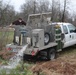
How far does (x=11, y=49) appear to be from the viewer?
37.9 ft

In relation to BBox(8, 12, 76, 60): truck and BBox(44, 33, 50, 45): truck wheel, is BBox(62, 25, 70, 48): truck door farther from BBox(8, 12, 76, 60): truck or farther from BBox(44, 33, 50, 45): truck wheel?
BBox(44, 33, 50, 45): truck wheel

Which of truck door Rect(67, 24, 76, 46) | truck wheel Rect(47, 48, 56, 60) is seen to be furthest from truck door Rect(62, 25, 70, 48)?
truck wheel Rect(47, 48, 56, 60)

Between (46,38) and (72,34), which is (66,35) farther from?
(46,38)

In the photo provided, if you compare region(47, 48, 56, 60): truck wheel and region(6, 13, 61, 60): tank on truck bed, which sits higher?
region(6, 13, 61, 60): tank on truck bed

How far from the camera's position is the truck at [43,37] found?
36.2 feet

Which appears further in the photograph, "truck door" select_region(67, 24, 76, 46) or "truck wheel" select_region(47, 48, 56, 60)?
"truck door" select_region(67, 24, 76, 46)

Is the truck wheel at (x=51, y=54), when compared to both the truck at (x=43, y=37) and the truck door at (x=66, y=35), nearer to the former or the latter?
the truck at (x=43, y=37)

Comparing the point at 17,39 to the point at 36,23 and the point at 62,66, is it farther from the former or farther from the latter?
the point at 62,66

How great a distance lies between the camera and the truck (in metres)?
11.0

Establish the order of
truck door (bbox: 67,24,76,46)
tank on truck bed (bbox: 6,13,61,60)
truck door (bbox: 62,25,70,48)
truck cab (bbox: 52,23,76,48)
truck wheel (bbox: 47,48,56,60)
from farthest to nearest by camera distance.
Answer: truck door (bbox: 67,24,76,46) → truck door (bbox: 62,25,70,48) → truck cab (bbox: 52,23,76,48) → truck wheel (bbox: 47,48,56,60) → tank on truck bed (bbox: 6,13,61,60)

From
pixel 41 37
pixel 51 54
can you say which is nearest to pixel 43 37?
pixel 41 37

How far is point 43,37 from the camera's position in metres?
11.3

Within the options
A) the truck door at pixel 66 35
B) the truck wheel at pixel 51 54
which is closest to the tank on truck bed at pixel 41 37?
the truck wheel at pixel 51 54

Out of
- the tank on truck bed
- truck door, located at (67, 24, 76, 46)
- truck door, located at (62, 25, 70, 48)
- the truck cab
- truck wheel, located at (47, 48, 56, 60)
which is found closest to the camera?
the tank on truck bed
